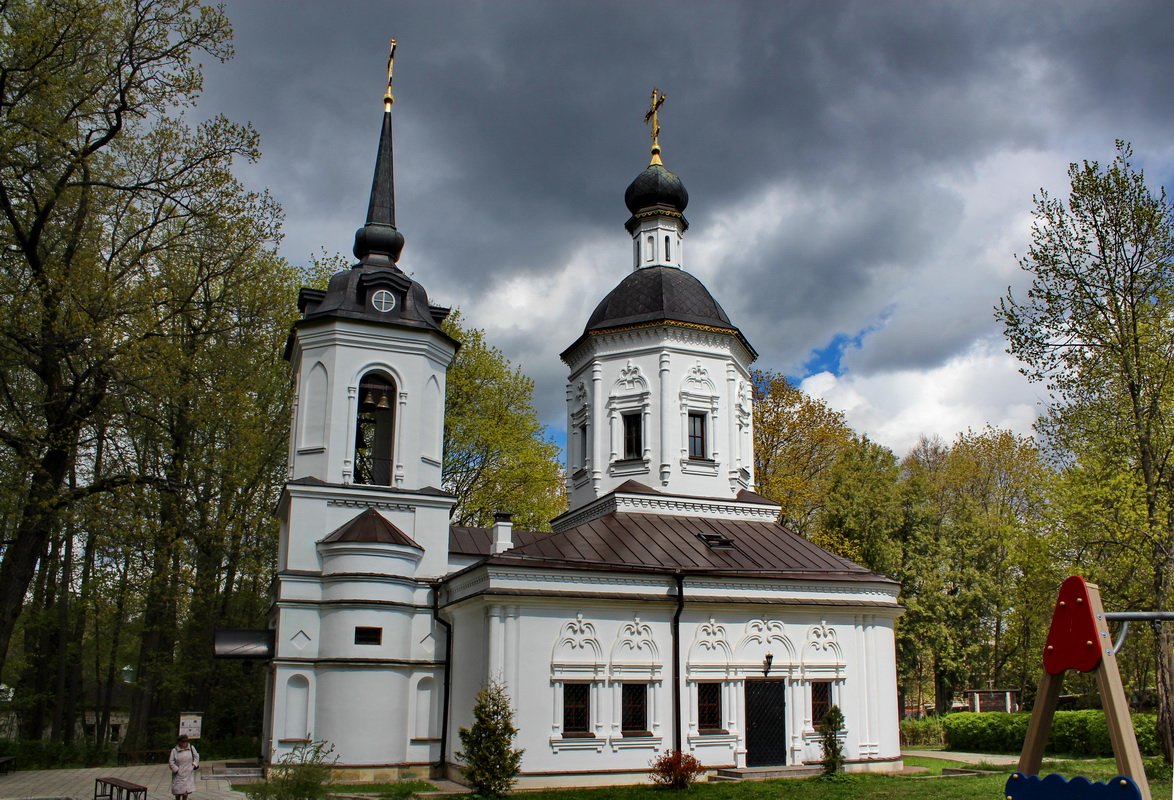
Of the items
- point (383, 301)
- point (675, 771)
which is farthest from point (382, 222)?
point (675, 771)

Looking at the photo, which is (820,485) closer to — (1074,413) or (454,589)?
(1074,413)

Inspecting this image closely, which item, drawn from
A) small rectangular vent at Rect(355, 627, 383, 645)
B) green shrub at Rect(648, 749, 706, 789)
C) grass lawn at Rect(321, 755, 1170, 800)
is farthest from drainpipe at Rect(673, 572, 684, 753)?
small rectangular vent at Rect(355, 627, 383, 645)

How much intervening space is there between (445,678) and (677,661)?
447cm

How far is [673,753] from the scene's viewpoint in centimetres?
1634

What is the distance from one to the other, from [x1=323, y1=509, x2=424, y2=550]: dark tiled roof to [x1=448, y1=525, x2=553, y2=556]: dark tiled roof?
7.03 feet

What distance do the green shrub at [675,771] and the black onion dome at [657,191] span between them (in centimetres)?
1380

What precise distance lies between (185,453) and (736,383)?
12943mm

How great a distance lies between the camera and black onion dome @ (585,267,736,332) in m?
22.7

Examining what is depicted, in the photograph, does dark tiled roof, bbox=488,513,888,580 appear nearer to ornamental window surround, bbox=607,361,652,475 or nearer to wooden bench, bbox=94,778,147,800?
ornamental window surround, bbox=607,361,652,475

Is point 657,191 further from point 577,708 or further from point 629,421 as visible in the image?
point 577,708

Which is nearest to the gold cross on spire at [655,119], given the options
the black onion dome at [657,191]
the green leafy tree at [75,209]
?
the black onion dome at [657,191]

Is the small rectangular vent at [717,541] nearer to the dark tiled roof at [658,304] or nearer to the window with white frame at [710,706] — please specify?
the window with white frame at [710,706]

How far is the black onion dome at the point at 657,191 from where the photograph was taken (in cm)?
2459

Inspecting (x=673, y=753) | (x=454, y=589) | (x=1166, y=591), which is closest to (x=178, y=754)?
(x=454, y=589)
